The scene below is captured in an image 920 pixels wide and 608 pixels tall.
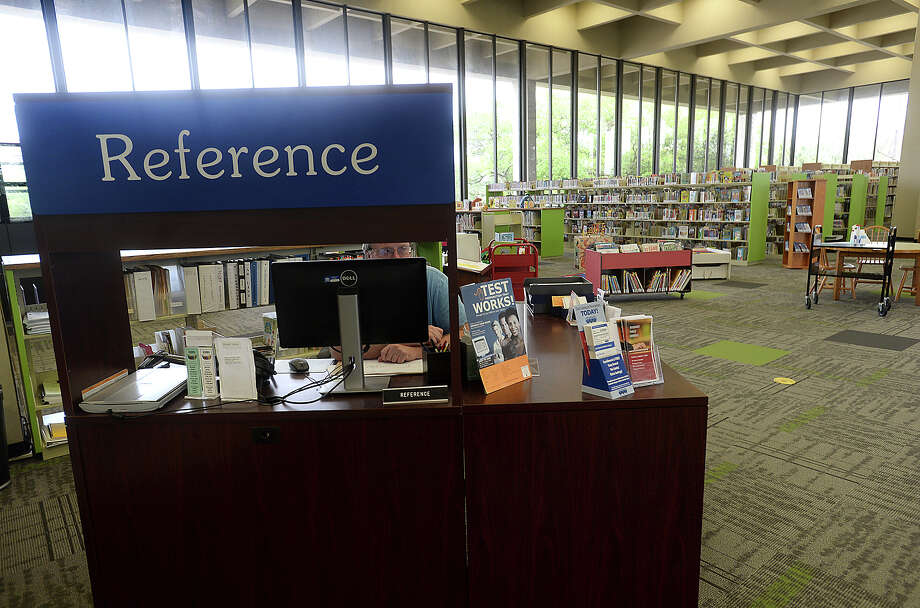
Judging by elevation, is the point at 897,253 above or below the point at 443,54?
below

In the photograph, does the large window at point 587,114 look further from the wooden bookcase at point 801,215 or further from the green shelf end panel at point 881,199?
the green shelf end panel at point 881,199

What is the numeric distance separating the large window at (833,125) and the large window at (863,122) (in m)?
0.28

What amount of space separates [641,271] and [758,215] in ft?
15.0

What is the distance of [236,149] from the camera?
4.77 ft

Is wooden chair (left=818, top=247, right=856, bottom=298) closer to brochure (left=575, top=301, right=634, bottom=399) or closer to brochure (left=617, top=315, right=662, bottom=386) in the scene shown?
brochure (left=617, top=315, right=662, bottom=386)

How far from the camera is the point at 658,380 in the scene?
1.75 m

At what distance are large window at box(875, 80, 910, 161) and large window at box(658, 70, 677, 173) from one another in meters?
7.70

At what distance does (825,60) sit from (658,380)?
2172cm

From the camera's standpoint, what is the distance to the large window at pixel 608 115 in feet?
52.2

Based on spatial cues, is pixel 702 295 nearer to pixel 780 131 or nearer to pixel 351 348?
pixel 351 348

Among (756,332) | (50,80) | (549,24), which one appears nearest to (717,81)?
(549,24)

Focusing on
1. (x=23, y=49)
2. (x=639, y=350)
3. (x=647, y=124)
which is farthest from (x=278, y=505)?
(x=647, y=124)

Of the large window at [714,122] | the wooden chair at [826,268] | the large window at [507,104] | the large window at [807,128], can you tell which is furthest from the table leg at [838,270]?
the large window at [807,128]

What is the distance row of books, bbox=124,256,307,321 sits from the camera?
3502 mm
